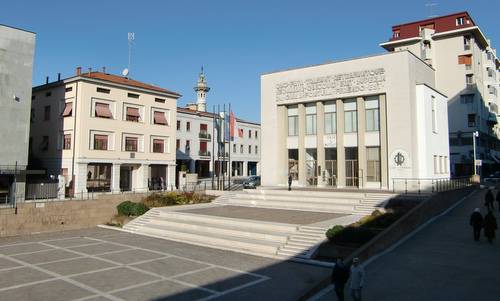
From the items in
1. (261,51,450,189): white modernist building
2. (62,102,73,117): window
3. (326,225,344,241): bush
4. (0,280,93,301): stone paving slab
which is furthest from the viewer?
(62,102,73,117): window

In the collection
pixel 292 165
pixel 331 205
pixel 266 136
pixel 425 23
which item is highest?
pixel 425 23

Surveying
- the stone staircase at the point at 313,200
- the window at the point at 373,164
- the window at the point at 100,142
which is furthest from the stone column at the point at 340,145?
the window at the point at 100,142

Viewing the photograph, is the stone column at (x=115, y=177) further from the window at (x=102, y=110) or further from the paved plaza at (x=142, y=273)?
the paved plaza at (x=142, y=273)

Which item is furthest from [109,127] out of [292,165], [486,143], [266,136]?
[486,143]

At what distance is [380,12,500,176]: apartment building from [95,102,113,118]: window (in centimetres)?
4399

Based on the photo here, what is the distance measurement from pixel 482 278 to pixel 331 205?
542 inches

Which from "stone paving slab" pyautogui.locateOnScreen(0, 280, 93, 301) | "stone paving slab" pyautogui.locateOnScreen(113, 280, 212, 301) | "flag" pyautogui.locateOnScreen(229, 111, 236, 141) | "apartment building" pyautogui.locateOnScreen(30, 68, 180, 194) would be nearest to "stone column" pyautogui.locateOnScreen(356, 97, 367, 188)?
"flag" pyautogui.locateOnScreen(229, 111, 236, 141)

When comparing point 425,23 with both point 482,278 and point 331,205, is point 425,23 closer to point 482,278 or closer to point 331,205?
point 331,205

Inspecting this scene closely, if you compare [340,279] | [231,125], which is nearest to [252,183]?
[231,125]

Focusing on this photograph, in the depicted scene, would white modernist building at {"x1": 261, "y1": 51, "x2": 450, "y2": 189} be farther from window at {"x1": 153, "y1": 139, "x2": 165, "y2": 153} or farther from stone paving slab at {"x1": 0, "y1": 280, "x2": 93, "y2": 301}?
stone paving slab at {"x1": 0, "y1": 280, "x2": 93, "y2": 301}

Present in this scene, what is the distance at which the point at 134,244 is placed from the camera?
69.6 feet

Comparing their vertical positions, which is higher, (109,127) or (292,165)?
(109,127)

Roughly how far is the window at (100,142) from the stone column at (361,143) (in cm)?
Result: 2331

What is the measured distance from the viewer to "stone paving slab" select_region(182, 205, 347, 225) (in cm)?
2289
